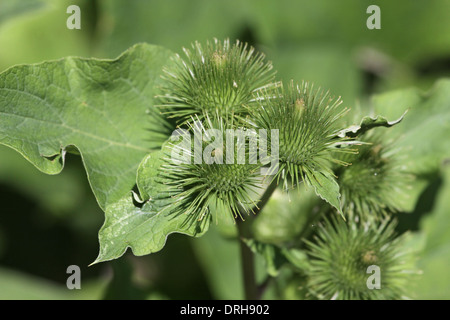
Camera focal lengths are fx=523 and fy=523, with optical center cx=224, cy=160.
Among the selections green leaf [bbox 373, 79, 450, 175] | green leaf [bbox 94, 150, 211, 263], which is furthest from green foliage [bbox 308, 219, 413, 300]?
green leaf [bbox 94, 150, 211, 263]

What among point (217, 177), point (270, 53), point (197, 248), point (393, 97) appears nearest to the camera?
point (217, 177)

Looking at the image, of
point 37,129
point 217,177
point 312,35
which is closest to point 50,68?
point 37,129

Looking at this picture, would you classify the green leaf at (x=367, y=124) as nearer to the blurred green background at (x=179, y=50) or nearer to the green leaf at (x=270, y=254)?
the green leaf at (x=270, y=254)

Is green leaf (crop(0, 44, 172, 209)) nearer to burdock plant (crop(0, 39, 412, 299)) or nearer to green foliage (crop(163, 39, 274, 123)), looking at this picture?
burdock plant (crop(0, 39, 412, 299))

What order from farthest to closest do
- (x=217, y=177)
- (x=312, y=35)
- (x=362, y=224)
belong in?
(x=312, y=35) → (x=362, y=224) → (x=217, y=177)

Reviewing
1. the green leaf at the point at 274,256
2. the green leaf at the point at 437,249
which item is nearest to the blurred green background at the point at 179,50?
the green leaf at the point at 437,249

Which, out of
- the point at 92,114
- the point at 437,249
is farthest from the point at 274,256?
the point at 437,249
